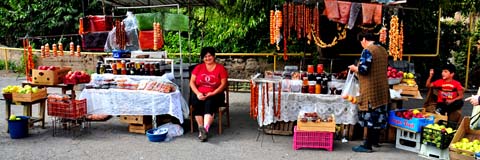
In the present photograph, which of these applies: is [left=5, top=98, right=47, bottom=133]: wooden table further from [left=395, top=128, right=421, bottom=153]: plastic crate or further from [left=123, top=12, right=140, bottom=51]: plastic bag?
[left=395, top=128, right=421, bottom=153]: plastic crate

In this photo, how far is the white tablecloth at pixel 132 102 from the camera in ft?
21.2

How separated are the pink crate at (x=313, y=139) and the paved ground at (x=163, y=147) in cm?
8

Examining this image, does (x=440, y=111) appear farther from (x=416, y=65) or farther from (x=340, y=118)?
(x=416, y=65)

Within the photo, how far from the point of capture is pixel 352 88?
6.20 meters

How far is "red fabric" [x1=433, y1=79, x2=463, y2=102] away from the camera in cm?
629

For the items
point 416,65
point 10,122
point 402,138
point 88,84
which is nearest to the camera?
point 402,138

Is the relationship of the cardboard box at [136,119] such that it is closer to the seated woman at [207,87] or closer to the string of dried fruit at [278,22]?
the seated woman at [207,87]

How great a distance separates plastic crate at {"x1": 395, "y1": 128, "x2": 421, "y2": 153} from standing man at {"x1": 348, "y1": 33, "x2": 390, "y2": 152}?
0.93 feet

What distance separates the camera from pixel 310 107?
6.38m

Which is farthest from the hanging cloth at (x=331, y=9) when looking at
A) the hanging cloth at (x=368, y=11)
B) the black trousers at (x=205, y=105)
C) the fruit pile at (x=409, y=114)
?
the black trousers at (x=205, y=105)

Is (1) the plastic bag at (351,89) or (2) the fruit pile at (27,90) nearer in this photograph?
Result: (1) the plastic bag at (351,89)

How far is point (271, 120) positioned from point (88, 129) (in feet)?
9.72

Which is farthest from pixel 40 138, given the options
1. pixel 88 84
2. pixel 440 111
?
pixel 440 111

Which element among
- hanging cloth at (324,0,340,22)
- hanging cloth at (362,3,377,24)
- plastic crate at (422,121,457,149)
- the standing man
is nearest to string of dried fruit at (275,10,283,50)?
hanging cloth at (324,0,340,22)
